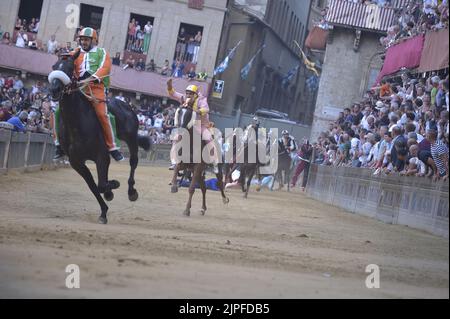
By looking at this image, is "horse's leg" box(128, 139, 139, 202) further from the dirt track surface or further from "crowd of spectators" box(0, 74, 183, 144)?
Answer: "crowd of spectators" box(0, 74, 183, 144)

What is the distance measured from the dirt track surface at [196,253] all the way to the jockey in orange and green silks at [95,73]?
1499 millimetres

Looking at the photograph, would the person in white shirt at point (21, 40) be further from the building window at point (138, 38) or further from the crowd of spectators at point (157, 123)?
the crowd of spectators at point (157, 123)

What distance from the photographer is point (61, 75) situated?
13.7 metres

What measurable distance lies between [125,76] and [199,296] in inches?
1786

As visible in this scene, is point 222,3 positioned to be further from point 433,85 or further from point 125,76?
point 433,85

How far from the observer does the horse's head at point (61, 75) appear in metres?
13.6

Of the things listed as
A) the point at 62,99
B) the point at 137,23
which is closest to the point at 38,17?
the point at 137,23

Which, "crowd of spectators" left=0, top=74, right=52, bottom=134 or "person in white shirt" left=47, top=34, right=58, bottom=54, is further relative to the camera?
"person in white shirt" left=47, top=34, right=58, bottom=54

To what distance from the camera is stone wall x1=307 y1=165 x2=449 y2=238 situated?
1781cm

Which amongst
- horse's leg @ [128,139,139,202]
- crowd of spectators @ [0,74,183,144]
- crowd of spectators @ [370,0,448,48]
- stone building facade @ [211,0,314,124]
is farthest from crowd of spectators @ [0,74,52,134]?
stone building facade @ [211,0,314,124]

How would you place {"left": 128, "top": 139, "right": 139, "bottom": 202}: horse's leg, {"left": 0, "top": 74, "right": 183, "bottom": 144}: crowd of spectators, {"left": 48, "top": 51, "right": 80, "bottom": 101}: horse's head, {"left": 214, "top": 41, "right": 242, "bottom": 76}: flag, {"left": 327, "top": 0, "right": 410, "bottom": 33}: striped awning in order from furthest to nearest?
{"left": 214, "top": 41, "right": 242, "bottom": 76}: flag → {"left": 327, "top": 0, "right": 410, "bottom": 33}: striped awning → {"left": 0, "top": 74, "right": 183, "bottom": 144}: crowd of spectators → {"left": 128, "top": 139, "right": 139, "bottom": 202}: horse's leg → {"left": 48, "top": 51, "right": 80, "bottom": 101}: horse's head

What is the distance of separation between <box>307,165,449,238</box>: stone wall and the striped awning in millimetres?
17572

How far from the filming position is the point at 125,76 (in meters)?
52.3

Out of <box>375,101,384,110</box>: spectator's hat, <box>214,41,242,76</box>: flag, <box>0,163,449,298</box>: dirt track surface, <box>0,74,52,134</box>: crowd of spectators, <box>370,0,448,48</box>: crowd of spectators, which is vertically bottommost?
<box>0,163,449,298</box>: dirt track surface
